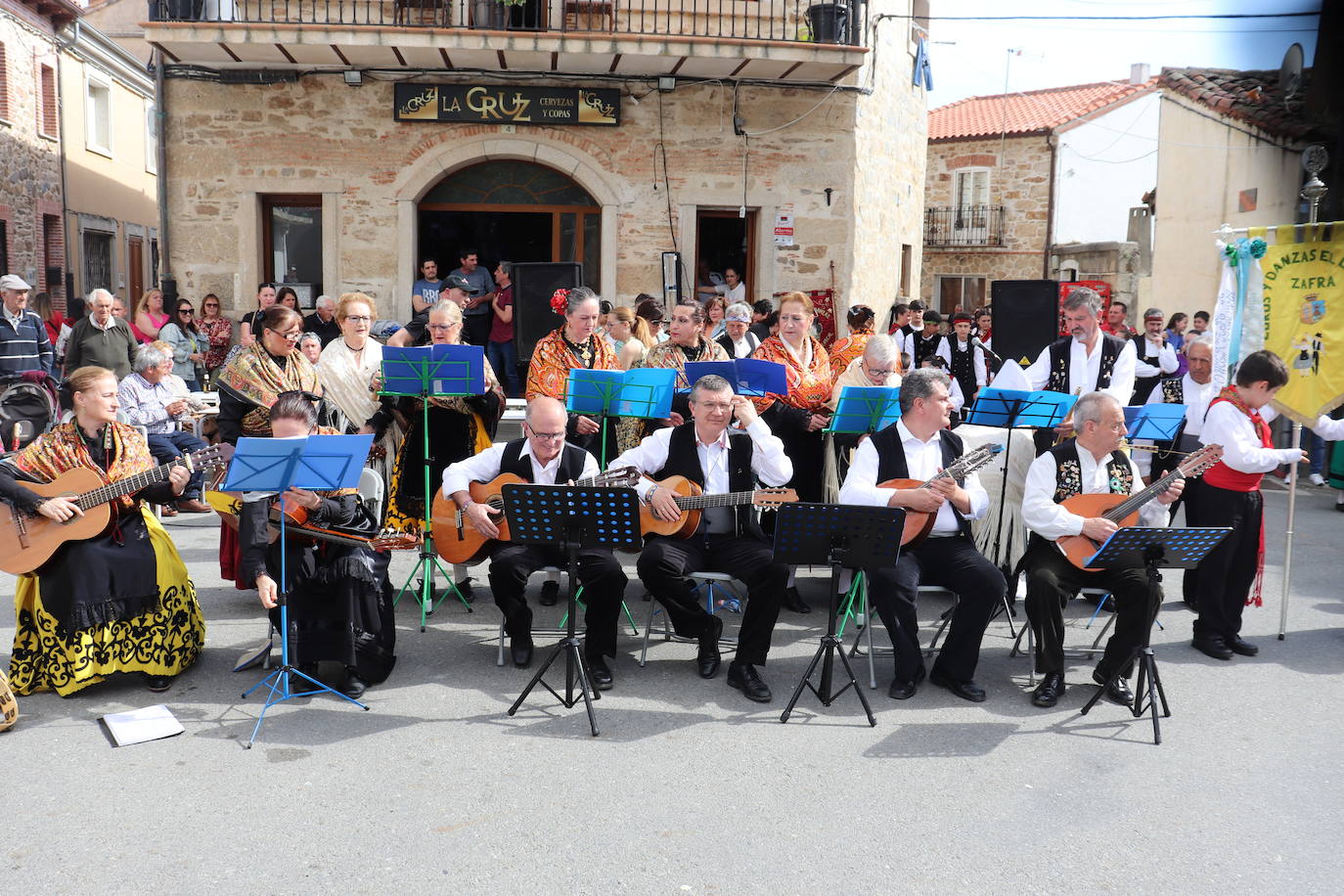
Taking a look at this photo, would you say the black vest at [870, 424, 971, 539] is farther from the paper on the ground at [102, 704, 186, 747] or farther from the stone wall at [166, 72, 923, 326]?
the stone wall at [166, 72, 923, 326]

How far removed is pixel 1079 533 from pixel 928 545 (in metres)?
0.71

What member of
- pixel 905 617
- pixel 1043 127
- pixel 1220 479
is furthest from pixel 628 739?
pixel 1043 127

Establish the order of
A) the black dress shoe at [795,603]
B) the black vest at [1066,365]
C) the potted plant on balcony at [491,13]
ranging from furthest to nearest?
the potted plant on balcony at [491,13]
the black vest at [1066,365]
the black dress shoe at [795,603]

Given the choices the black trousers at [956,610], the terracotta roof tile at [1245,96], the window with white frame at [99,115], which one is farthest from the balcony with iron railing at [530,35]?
the window with white frame at [99,115]

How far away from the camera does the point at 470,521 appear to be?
5734mm

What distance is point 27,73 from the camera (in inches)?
810

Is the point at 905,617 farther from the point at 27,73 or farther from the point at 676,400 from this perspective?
the point at 27,73

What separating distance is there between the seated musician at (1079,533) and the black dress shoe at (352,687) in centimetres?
316

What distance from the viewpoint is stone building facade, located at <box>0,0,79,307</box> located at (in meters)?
19.8

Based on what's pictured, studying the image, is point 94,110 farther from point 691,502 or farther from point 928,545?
point 928,545

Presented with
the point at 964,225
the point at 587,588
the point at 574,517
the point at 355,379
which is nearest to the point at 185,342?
the point at 355,379

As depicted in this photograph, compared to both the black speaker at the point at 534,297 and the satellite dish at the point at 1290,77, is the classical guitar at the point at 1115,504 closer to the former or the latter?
the black speaker at the point at 534,297

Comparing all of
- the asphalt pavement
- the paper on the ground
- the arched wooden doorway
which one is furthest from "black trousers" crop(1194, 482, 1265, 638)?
the arched wooden doorway

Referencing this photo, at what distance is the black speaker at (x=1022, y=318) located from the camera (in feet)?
35.1
